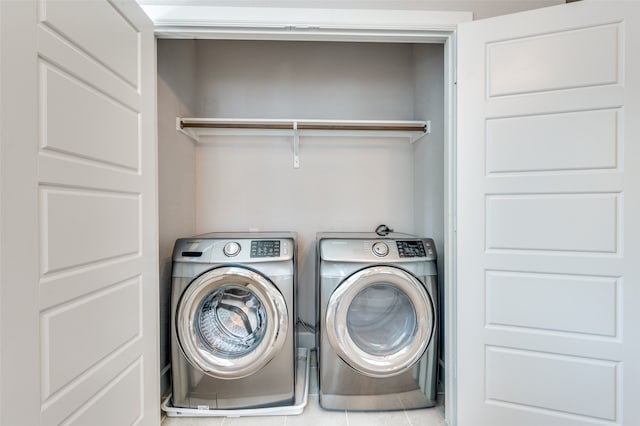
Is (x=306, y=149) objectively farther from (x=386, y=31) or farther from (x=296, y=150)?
(x=386, y=31)

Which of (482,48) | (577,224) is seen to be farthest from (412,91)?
(577,224)

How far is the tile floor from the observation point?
1.59m

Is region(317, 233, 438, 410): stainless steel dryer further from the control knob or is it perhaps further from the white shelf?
the white shelf

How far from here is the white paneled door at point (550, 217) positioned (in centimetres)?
123

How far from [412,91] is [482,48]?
102 centimetres

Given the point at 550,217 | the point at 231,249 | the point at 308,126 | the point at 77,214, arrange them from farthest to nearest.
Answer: the point at 308,126 < the point at 231,249 < the point at 550,217 < the point at 77,214

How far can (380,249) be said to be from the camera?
1.63m

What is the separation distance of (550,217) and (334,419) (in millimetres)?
1507

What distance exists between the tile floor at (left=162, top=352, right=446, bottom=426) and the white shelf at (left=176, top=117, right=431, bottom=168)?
1.66 m

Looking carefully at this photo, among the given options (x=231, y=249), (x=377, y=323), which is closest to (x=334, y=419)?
(x=377, y=323)

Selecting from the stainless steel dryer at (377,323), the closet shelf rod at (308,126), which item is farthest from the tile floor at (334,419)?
the closet shelf rod at (308,126)

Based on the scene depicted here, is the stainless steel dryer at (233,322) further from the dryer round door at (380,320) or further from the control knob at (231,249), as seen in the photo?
the dryer round door at (380,320)

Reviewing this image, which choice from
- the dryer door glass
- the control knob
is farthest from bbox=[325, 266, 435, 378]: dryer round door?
the control knob

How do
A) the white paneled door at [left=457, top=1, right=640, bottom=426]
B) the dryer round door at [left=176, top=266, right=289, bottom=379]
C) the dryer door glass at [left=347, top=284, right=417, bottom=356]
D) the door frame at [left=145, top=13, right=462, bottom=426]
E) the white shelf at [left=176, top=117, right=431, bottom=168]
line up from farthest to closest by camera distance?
the white shelf at [left=176, top=117, right=431, bottom=168], the dryer door glass at [left=347, top=284, right=417, bottom=356], the dryer round door at [left=176, top=266, right=289, bottom=379], the door frame at [left=145, top=13, right=462, bottom=426], the white paneled door at [left=457, top=1, right=640, bottom=426]
